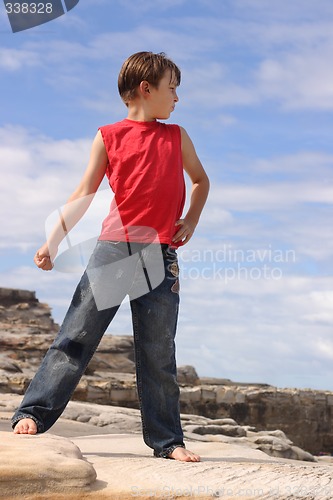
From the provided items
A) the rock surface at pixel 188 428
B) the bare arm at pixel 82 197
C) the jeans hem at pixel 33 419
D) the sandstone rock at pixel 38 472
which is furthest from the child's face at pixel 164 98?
the rock surface at pixel 188 428

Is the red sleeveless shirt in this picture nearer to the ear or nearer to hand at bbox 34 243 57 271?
the ear

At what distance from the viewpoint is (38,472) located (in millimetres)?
2658

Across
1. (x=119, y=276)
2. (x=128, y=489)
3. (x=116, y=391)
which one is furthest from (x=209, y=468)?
(x=116, y=391)

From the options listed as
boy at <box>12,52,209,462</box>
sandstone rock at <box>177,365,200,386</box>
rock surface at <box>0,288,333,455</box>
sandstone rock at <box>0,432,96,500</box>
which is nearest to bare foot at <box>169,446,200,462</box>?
boy at <box>12,52,209,462</box>

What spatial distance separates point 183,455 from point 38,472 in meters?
0.93

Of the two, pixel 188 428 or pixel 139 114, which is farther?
pixel 188 428

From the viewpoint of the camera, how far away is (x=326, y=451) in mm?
11484

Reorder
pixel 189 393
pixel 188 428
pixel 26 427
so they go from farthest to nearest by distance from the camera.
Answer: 1. pixel 189 393
2. pixel 188 428
3. pixel 26 427

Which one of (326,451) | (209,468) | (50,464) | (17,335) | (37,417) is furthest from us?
(17,335)

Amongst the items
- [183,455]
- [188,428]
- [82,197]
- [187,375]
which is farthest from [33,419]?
[187,375]

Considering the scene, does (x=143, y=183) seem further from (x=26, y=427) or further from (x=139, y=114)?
(x=26, y=427)

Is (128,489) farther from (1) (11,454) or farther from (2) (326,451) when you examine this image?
(2) (326,451)

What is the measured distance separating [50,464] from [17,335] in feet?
32.4

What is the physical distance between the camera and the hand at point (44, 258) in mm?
3561
